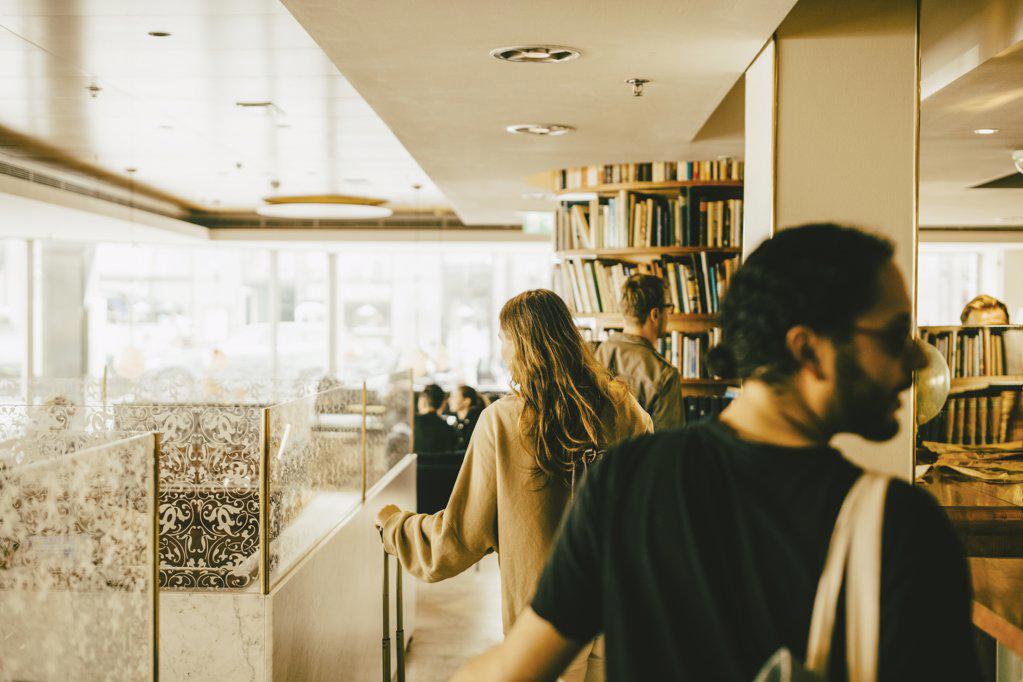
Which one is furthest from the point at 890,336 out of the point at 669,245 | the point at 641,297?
the point at 669,245

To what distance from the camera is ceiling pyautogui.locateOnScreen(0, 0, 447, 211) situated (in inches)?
162

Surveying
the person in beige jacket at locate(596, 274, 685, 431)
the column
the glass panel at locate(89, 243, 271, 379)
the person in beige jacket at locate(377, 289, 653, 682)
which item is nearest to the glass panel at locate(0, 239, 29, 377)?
the glass panel at locate(89, 243, 271, 379)

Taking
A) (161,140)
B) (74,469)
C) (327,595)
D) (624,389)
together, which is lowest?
(327,595)

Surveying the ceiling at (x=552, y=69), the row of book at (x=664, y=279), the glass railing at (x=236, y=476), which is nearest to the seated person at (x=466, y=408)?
the row of book at (x=664, y=279)

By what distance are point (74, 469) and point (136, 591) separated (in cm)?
37

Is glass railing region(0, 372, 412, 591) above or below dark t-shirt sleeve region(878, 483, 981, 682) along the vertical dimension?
below

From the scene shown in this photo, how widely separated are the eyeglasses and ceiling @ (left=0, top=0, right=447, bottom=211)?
351 centimetres

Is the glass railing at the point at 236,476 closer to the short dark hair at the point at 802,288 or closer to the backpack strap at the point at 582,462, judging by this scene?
the backpack strap at the point at 582,462

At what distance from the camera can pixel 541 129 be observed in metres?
5.21

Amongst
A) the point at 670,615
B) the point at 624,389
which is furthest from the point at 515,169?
the point at 670,615

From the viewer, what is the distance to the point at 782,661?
0.85m

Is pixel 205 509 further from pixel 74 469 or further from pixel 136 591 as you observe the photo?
pixel 74 469

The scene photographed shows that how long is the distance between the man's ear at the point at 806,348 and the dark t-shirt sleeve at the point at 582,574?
0.23 meters

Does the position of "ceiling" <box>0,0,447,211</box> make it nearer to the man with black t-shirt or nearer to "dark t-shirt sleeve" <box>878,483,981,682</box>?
the man with black t-shirt
